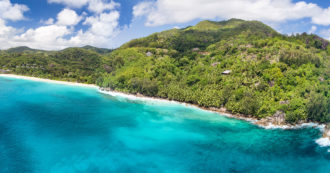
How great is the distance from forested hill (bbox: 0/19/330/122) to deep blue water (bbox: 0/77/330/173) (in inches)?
314

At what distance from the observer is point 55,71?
165 metres

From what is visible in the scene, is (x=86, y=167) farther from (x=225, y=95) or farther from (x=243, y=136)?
(x=225, y=95)

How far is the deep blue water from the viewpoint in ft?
131

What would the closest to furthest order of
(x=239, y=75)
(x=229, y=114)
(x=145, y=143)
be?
(x=145, y=143), (x=229, y=114), (x=239, y=75)

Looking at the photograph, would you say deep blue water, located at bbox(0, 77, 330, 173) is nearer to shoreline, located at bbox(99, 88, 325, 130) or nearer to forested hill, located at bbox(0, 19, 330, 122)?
shoreline, located at bbox(99, 88, 325, 130)

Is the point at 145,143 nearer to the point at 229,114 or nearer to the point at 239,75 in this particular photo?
the point at 229,114

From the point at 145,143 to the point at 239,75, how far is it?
5521cm

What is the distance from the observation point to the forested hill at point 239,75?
66.2 m

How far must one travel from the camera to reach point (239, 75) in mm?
85000

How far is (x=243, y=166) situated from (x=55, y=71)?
169823 mm

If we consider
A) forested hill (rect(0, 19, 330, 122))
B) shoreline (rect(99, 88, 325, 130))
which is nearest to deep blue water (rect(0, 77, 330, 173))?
shoreline (rect(99, 88, 325, 130))

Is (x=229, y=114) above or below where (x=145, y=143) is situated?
above

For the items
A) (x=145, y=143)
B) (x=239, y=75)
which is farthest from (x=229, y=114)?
(x=145, y=143)

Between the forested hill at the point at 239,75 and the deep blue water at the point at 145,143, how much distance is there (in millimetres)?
7968
